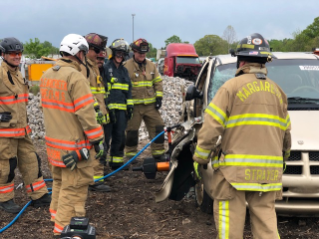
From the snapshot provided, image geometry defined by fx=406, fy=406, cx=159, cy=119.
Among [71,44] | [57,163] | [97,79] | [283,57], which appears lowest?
[57,163]

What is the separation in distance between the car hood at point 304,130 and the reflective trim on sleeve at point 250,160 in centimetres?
105

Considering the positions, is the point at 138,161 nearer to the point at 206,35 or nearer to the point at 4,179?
the point at 4,179

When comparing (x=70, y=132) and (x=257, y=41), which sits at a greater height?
(x=257, y=41)

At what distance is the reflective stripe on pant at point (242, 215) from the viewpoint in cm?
304

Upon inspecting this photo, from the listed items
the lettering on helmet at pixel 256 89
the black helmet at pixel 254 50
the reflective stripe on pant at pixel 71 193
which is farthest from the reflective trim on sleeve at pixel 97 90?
the lettering on helmet at pixel 256 89

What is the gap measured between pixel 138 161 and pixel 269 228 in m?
4.86

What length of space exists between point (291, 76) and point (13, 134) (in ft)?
11.5

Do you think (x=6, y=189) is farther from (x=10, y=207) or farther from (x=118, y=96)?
(x=118, y=96)

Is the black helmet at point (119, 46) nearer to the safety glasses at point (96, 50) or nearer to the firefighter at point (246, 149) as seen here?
the safety glasses at point (96, 50)

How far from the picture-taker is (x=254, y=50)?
3188mm

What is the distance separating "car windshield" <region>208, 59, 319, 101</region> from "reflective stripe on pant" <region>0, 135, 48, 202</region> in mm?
2439

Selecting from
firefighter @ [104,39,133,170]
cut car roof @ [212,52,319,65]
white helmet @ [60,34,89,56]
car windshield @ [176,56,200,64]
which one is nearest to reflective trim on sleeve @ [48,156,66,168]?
white helmet @ [60,34,89,56]

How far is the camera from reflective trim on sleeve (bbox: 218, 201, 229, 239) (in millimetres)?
3033

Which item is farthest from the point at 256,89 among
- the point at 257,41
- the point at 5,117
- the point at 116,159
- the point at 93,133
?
the point at 116,159
